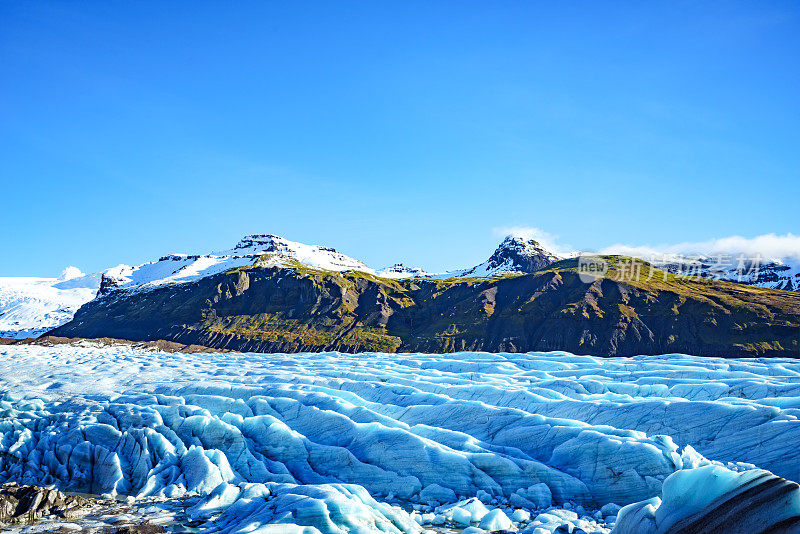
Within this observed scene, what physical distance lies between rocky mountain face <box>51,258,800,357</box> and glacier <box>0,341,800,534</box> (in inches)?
2841

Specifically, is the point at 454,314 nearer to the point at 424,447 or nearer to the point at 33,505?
the point at 424,447

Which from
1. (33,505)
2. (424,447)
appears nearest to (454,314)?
(424,447)

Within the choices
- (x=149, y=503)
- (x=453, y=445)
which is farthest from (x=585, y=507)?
(x=149, y=503)

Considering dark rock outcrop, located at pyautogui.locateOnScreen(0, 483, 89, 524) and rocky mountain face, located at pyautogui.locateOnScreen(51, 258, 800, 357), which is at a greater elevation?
rocky mountain face, located at pyautogui.locateOnScreen(51, 258, 800, 357)

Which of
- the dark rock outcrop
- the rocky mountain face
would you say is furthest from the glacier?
the rocky mountain face

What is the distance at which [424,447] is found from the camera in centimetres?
1950

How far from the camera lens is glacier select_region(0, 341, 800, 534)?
1505 cm

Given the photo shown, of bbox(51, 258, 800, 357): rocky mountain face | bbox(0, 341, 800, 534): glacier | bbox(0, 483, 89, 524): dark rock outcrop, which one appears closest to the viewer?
bbox(0, 341, 800, 534): glacier

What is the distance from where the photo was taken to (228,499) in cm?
1753

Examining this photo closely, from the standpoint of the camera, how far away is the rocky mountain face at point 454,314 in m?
97.8

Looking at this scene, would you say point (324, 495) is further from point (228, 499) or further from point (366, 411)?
point (366, 411)

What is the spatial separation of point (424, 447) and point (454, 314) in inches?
3989

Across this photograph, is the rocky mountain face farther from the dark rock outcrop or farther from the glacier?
the dark rock outcrop

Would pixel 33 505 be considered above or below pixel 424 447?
below
